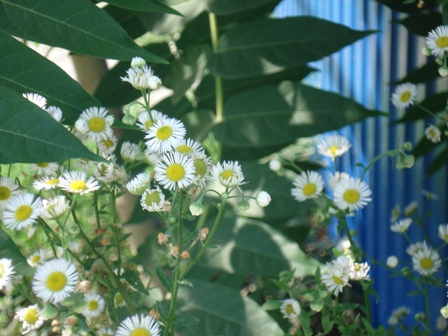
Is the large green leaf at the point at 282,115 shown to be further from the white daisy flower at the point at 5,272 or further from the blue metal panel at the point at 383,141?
the white daisy flower at the point at 5,272

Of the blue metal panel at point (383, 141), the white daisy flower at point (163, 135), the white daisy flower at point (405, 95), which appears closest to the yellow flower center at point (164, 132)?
the white daisy flower at point (163, 135)

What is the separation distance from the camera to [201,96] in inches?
37.1

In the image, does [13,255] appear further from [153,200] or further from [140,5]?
[140,5]

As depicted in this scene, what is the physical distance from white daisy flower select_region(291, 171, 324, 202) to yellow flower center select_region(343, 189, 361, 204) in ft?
0.15

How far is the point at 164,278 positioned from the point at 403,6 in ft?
1.60

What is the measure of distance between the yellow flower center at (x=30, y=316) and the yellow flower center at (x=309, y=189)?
30cm

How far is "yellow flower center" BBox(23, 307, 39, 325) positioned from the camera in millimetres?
596

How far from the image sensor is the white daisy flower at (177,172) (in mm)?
492

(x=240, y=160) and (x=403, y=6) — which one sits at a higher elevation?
(x=403, y=6)

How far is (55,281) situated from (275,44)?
469 millimetres

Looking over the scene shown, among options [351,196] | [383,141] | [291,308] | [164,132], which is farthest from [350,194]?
[383,141]

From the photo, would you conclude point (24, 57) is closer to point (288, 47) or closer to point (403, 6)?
point (288, 47)

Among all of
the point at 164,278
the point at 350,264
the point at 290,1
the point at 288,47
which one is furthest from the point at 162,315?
the point at 290,1

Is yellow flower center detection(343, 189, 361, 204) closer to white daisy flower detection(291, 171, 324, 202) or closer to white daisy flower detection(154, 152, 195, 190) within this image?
white daisy flower detection(291, 171, 324, 202)
